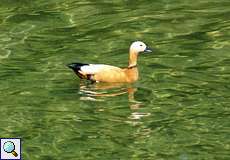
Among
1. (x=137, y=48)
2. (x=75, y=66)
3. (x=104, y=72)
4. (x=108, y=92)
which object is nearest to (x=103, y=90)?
(x=108, y=92)

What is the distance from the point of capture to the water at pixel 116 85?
1297 centimetres

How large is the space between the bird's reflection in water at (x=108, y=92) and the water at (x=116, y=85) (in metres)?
0.02

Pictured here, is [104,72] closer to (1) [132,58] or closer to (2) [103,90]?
(2) [103,90]

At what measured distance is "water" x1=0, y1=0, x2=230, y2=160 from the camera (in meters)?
13.0

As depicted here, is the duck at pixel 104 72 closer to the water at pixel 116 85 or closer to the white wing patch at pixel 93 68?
the white wing patch at pixel 93 68

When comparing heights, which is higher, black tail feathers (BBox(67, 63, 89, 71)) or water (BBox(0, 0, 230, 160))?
black tail feathers (BBox(67, 63, 89, 71))

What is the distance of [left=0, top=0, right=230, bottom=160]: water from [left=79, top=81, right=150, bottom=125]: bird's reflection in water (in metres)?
0.02

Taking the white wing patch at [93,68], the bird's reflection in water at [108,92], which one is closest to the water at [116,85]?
the bird's reflection in water at [108,92]

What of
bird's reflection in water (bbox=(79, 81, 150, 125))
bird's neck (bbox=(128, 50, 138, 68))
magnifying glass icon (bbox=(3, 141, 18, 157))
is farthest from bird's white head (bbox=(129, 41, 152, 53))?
magnifying glass icon (bbox=(3, 141, 18, 157))

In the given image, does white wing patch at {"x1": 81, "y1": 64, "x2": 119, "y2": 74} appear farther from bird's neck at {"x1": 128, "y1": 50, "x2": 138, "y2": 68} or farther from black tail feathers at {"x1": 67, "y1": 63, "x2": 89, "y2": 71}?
bird's neck at {"x1": 128, "y1": 50, "x2": 138, "y2": 68}

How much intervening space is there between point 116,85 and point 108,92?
1.66ft

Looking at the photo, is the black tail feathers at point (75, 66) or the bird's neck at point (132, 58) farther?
the bird's neck at point (132, 58)

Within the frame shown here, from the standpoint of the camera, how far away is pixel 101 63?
1720 cm

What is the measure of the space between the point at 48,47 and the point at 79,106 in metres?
4.00
